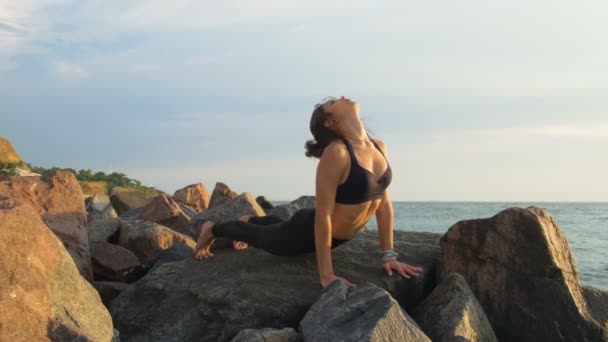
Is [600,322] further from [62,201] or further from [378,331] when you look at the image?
[62,201]

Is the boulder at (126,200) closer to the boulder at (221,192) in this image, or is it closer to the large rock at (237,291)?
the boulder at (221,192)

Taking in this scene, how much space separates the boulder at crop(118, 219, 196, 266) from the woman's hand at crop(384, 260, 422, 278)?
3154mm

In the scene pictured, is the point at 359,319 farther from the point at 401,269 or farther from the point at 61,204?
the point at 61,204

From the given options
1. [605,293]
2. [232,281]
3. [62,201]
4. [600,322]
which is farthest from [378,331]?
[62,201]

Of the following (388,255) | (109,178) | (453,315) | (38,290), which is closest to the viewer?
(38,290)

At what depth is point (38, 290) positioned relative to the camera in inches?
173

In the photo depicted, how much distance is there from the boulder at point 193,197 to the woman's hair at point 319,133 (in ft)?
38.0

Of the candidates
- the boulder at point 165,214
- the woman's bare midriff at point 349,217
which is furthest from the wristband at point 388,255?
the boulder at point 165,214

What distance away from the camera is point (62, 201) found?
739cm

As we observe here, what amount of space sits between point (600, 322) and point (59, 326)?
184 inches

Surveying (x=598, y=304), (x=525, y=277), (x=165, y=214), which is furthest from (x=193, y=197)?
(x=598, y=304)

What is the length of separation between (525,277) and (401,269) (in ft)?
3.72

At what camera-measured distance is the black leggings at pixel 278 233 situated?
6.15 meters

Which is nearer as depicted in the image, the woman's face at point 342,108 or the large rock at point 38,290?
the large rock at point 38,290
